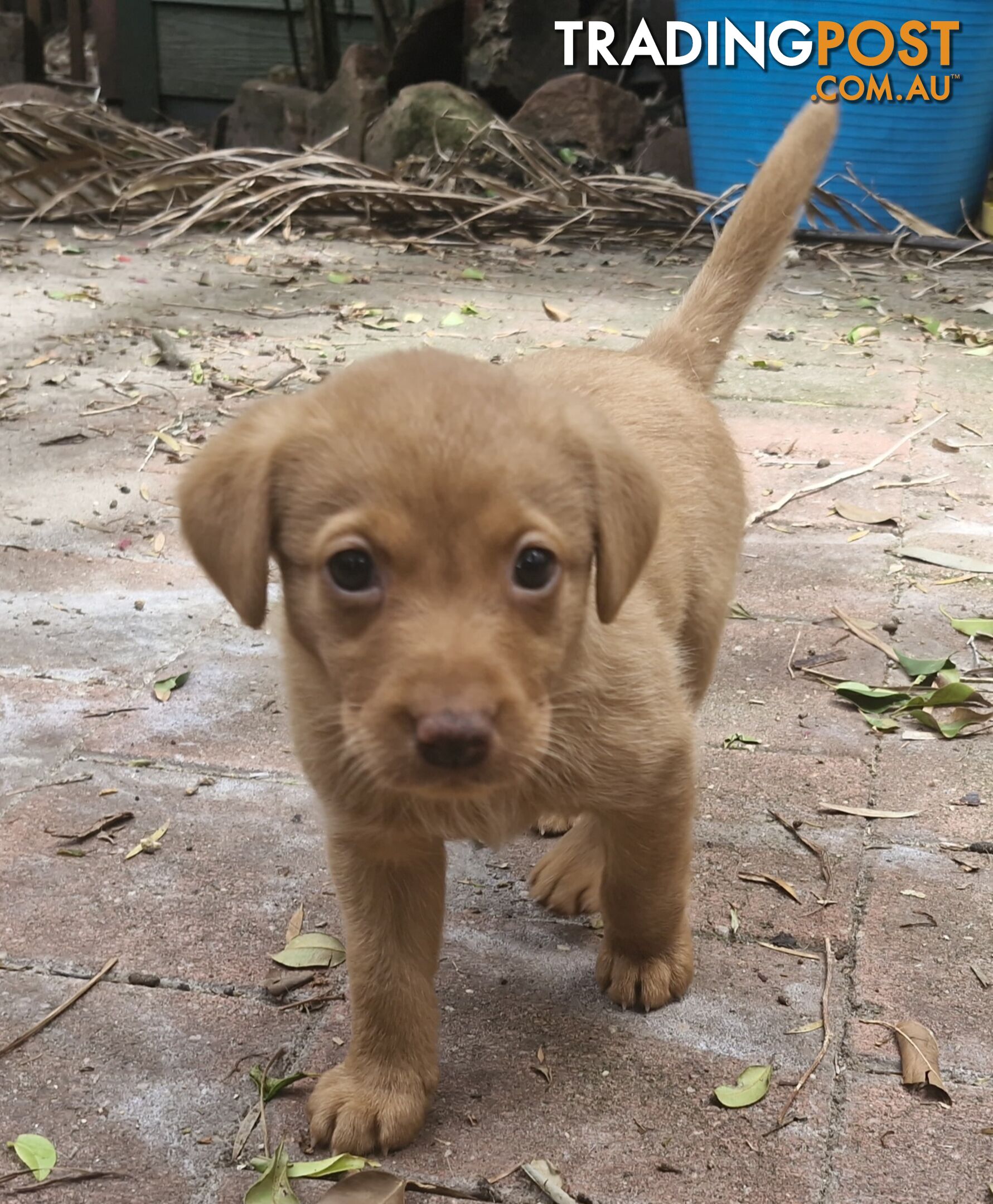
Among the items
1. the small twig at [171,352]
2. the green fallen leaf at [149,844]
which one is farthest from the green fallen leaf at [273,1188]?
the small twig at [171,352]

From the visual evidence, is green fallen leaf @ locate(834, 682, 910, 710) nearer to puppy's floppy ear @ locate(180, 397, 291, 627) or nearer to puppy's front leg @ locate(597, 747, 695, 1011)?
puppy's front leg @ locate(597, 747, 695, 1011)

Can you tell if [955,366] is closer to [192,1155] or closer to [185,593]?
[185,593]

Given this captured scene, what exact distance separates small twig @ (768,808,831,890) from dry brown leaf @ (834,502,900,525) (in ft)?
6.59

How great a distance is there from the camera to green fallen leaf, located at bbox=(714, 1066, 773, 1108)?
8.48 feet

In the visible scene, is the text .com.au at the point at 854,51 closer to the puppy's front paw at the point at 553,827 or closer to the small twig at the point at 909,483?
the small twig at the point at 909,483

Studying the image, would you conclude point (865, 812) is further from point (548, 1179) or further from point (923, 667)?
point (548, 1179)

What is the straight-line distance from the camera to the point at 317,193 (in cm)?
943

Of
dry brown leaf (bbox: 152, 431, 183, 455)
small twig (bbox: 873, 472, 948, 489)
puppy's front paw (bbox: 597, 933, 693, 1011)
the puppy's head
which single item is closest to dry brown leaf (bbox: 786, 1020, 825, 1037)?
puppy's front paw (bbox: 597, 933, 693, 1011)

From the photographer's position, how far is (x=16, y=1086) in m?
2.68

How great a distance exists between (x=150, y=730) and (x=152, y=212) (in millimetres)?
6997

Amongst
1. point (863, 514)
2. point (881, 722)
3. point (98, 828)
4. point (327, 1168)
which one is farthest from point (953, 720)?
point (98, 828)

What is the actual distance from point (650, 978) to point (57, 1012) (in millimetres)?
1213

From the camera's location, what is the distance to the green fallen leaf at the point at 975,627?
4348mm

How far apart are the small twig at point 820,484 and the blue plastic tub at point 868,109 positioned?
163 inches
